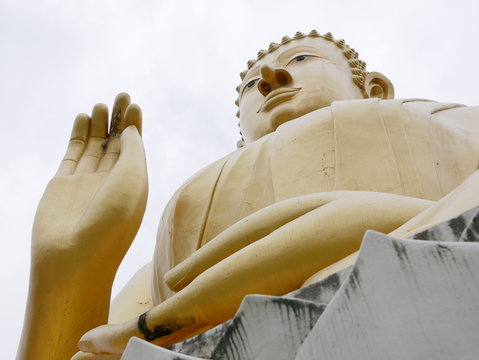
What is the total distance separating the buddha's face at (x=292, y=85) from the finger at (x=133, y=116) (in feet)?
3.19

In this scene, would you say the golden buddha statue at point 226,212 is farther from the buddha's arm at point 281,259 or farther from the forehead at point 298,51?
the forehead at point 298,51

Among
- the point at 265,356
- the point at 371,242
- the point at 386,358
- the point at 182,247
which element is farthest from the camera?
the point at 182,247

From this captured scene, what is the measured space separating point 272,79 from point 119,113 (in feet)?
3.64

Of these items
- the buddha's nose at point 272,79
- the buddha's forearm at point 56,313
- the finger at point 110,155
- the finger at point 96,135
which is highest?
the buddha's nose at point 272,79

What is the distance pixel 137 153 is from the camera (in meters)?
3.97

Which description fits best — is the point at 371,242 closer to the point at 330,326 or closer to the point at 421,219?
the point at 330,326

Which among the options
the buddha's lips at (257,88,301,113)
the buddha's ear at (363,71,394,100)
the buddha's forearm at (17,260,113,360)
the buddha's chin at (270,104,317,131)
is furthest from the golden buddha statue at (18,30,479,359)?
the buddha's ear at (363,71,394,100)

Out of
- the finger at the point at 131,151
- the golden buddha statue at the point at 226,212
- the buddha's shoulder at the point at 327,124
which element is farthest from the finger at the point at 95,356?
the buddha's shoulder at the point at 327,124

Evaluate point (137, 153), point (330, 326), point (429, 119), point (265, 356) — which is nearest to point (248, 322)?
point (265, 356)

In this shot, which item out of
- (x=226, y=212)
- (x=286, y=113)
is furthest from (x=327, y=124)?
(x=286, y=113)

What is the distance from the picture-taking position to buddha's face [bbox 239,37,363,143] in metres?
4.94

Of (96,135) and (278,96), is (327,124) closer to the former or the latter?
(278,96)

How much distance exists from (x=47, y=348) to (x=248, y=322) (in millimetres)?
2073

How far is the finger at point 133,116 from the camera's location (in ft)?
14.1
